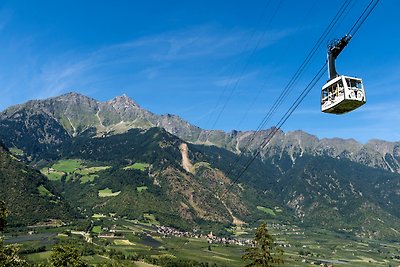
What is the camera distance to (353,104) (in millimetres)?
34156

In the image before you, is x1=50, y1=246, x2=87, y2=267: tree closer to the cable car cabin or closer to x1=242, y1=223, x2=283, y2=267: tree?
x1=242, y1=223, x2=283, y2=267: tree

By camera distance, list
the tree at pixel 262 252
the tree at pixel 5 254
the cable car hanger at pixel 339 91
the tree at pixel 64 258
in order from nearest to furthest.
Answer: the cable car hanger at pixel 339 91 < the tree at pixel 262 252 < the tree at pixel 5 254 < the tree at pixel 64 258

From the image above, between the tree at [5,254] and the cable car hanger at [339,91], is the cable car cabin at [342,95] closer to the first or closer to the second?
the cable car hanger at [339,91]

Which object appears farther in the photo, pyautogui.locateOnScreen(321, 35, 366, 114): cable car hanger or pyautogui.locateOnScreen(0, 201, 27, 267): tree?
pyautogui.locateOnScreen(0, 201, 27, 267): tree

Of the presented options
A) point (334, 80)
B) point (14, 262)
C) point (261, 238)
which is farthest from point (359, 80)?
point (14, 262)

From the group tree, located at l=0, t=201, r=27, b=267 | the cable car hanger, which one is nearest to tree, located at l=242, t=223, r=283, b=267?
the cable car hanger

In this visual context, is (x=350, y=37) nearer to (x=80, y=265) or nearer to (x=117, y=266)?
(x=80, y=265)

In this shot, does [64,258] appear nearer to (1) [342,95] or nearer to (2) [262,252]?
(2) [262,252]

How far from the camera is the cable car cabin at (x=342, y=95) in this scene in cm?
3303

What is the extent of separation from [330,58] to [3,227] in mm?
45010

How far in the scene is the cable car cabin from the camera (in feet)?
108

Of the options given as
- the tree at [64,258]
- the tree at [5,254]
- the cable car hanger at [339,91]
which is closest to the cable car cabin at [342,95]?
the cable car hanger at [339,91]

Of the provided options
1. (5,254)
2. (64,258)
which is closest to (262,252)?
(5,254)

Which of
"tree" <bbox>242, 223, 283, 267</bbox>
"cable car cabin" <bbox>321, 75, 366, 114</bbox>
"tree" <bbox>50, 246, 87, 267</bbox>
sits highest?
"cable car cabin" <bbox>321, 75, 366, 114</bbox>
